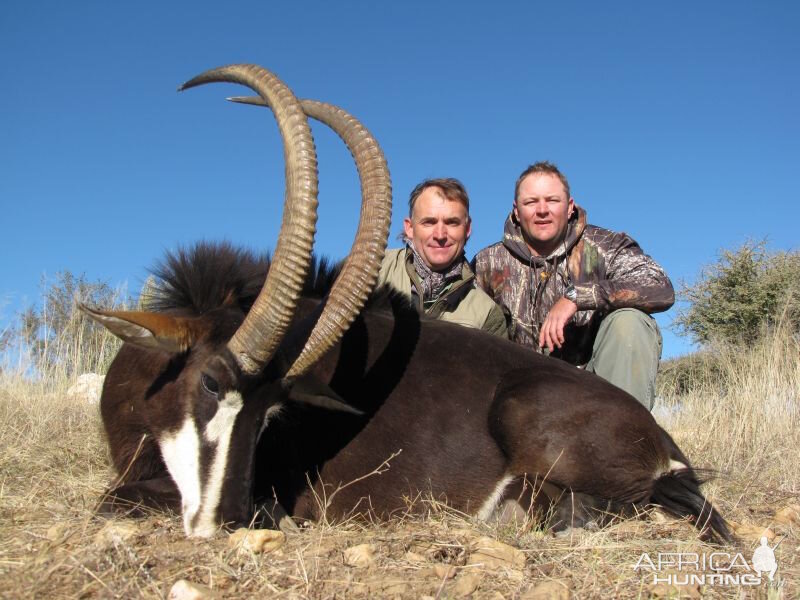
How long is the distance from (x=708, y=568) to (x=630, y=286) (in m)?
2.78

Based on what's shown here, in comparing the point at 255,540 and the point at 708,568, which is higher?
the point at 708,568

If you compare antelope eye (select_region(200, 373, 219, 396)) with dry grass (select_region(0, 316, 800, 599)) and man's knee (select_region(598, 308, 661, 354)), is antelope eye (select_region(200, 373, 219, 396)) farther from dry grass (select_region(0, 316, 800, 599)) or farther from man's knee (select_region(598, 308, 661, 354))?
man's knee (select_region(598, 308, 661, 354))

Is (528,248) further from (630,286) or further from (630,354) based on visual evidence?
(630,354)

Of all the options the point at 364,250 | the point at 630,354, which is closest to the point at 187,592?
the point at 364,250

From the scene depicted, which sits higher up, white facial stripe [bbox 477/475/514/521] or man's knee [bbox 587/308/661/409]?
man's knee [bbox 587/308/661/409]

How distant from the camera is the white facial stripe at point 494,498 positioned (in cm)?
390

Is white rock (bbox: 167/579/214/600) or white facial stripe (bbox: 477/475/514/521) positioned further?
white facial stripe (bbox: 477/475/514/521)

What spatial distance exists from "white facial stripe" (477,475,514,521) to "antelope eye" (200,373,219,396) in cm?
165

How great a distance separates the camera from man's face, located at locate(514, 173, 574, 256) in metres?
5.95

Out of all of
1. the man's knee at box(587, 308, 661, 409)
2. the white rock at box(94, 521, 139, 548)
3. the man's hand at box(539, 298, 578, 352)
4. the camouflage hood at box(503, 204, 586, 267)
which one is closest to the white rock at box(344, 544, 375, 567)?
the white rock at box(94, 521, 139, 548)

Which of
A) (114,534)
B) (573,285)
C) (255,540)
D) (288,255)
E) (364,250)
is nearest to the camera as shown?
(114,534)

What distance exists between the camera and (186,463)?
3203 mm

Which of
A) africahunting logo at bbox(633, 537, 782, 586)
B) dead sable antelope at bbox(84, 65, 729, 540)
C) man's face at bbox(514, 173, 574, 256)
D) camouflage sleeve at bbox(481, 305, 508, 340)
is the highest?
man's face at bbox(514, 173, 574, 256)

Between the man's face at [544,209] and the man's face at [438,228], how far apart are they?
1.91 feet
